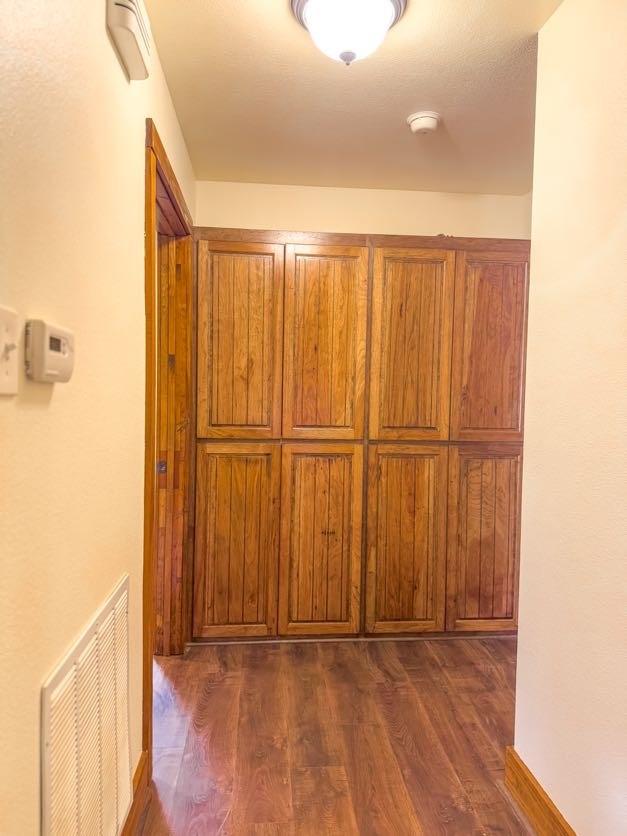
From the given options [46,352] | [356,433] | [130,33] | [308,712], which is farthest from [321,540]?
[130,33]

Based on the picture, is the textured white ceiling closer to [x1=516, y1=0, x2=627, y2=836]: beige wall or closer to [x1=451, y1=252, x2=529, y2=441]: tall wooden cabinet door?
[x1=516, y1=0, x2=627, y2=836]: beige wall

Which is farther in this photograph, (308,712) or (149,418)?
(308,712)

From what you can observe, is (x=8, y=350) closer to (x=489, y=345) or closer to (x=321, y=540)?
(x=321, y=540)

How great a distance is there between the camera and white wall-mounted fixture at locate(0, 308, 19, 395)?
2.36ft

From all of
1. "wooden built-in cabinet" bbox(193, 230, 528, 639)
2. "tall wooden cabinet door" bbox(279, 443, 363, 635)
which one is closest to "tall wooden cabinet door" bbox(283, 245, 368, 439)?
"wooden built-in cabinet" bbox(193, 230, 528, 639)

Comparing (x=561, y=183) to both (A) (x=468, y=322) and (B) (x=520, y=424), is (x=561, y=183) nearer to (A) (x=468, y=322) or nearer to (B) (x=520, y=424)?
(A) (x=468, y=322)

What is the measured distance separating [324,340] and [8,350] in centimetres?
203

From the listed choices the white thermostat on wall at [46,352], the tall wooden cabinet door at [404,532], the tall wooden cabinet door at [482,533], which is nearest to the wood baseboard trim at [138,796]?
the white thermostat on wall at [46,352]

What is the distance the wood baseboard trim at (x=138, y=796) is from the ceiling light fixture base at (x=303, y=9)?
229 centimetres

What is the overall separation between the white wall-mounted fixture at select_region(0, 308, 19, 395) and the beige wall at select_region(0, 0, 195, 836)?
0.07 ft

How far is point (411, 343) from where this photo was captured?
2.73m

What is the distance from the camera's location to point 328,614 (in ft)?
9.03

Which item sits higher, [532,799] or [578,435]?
[578,435]

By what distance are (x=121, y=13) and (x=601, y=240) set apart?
126cm
